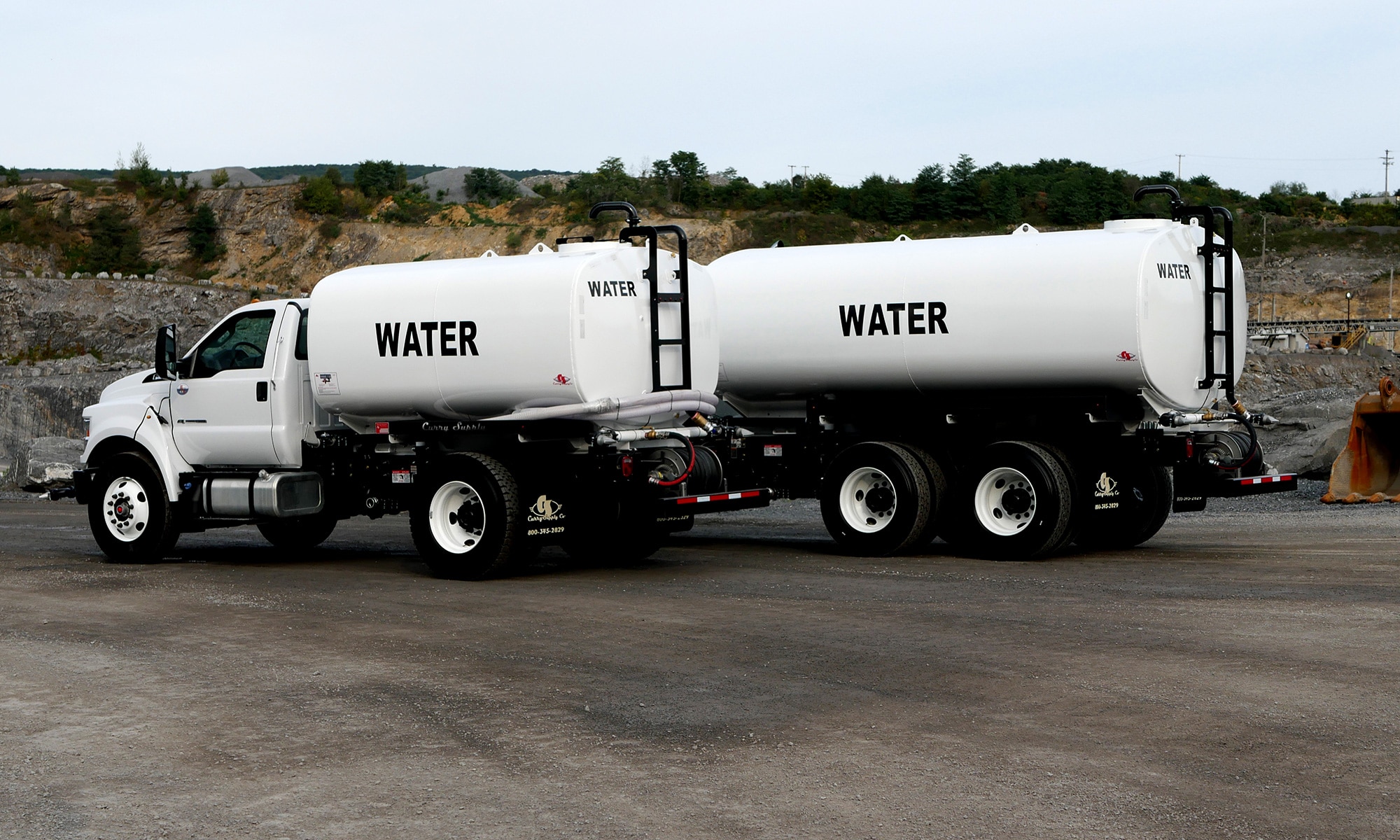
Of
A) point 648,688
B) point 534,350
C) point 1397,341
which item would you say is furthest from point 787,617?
point 1397,341

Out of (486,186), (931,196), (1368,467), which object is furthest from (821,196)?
(1368,467)

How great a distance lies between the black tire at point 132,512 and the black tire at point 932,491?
24.9ft

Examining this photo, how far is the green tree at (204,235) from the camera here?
308 feet

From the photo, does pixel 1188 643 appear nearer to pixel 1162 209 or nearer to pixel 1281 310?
pixel 1162 209

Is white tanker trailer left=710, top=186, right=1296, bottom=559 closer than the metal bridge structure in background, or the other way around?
white tanker trailer left=710, top=186, right=1296, bottom=559

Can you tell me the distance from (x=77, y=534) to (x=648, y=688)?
12.7m

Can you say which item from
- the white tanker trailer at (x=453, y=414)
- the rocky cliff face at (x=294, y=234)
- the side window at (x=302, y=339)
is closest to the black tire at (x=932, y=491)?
the white tanker trailer at (x=453, y=414)

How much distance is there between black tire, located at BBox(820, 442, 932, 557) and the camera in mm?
14312

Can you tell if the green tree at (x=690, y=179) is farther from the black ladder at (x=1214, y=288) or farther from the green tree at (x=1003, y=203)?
the black ladder at (x=1214, y=288)

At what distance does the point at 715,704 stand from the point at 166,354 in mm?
9010

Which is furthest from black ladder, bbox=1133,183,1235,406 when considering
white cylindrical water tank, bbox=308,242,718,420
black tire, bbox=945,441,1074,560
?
white cylindrical water tank, bbox=308,242,718,420

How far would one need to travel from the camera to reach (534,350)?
1267 centimetres

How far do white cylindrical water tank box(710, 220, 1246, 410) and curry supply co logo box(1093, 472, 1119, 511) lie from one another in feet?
2.97

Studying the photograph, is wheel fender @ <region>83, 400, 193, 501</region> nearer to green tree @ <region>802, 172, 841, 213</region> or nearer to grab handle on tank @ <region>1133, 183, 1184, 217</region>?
grab handle on tank @ <region>1133, 183, 1184, 217</region>
